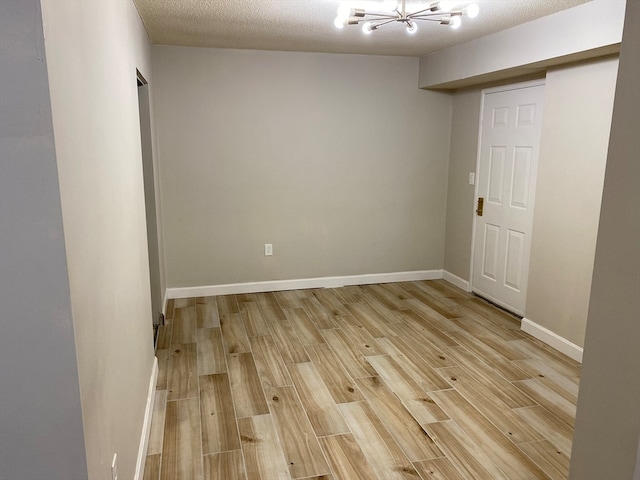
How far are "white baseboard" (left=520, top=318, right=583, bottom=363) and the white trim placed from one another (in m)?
1.58

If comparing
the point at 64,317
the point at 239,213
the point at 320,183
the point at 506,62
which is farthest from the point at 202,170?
the point at 64,317

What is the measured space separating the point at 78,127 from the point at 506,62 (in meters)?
3.37

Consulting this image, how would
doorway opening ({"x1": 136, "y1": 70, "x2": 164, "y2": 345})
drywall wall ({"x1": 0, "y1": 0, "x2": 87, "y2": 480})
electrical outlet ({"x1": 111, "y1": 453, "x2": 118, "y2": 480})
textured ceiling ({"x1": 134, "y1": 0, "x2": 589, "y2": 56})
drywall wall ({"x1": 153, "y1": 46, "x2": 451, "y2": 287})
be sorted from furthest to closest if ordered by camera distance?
1. drywall wall ({"x1": 153, "y1": 46, "x2": 451, "y2": 287})
2. doorway opening ({"x1": 136, "y1": 70, "x2": 164, "y2": 345})
3. textured ceiling ({"x1": 134, "y1": 0, "x2": 589, "y2": 56})
4. electrical outlet ({"x1": 111, "y1": 453, "x2": 118, "y2": 480})
5. drywall wall ({"x1": 0, "y1": 0, "x2": 87, "y2": 480})

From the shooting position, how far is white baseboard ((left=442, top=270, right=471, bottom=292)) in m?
5.09

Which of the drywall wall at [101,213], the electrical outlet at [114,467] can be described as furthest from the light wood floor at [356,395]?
the electrical outlet at [114,467]

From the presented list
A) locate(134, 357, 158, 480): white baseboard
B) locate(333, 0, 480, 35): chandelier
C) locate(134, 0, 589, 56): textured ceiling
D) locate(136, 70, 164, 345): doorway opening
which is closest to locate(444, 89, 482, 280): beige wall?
locate(134, 0, 589, 56): textured ceiling

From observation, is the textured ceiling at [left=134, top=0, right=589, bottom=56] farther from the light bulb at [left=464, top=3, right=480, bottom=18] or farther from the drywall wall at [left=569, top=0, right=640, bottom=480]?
the drywall wall at [left=569, top=0, right=640, bottom=480]

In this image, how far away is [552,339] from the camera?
146 inches

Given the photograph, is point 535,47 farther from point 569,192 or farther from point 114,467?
point 114,467

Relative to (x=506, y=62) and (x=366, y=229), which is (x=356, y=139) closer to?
(x=366, y=229)

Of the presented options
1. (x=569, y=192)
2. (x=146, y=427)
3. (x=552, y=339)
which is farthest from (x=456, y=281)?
(x=146, y=427)

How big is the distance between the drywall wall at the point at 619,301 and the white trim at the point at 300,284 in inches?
153

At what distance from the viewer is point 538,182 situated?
3840 millimetres

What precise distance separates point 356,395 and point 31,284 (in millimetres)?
2277
